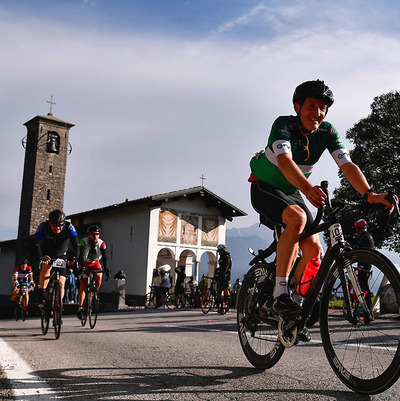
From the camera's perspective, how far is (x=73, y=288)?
86.6 ft

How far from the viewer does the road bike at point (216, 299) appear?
56.1 feet

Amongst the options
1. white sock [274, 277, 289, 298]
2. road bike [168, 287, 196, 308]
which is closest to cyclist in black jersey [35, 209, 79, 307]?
white sock [274, 277, 289, 298]

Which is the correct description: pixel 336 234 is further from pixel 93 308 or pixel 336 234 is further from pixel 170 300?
pixel 170 300

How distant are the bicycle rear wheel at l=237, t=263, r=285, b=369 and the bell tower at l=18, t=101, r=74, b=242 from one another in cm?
5053

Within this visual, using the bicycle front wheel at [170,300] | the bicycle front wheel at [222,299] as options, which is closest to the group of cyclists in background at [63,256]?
the bicycle front wheel at [222,299]

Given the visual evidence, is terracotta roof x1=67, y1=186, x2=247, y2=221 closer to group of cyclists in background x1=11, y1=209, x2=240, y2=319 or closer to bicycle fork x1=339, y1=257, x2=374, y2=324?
group of cyclists in background x1=11, y1=209, x2=240, y2=319

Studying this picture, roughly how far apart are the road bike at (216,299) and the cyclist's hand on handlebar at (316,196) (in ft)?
46.0

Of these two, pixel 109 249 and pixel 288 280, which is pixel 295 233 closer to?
pixel 288 280

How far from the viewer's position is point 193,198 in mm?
34781

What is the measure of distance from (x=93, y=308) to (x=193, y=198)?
2487cm

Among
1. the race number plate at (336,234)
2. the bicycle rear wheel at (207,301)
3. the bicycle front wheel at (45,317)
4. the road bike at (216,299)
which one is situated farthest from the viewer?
the bicycle rear wheel at (207,301)

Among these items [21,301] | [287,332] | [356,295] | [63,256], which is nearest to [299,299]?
[287,332]

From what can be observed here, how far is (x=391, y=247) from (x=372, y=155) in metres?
7.12

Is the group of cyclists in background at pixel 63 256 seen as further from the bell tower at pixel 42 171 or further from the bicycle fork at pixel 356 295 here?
the bell tower at pixel 42 171
